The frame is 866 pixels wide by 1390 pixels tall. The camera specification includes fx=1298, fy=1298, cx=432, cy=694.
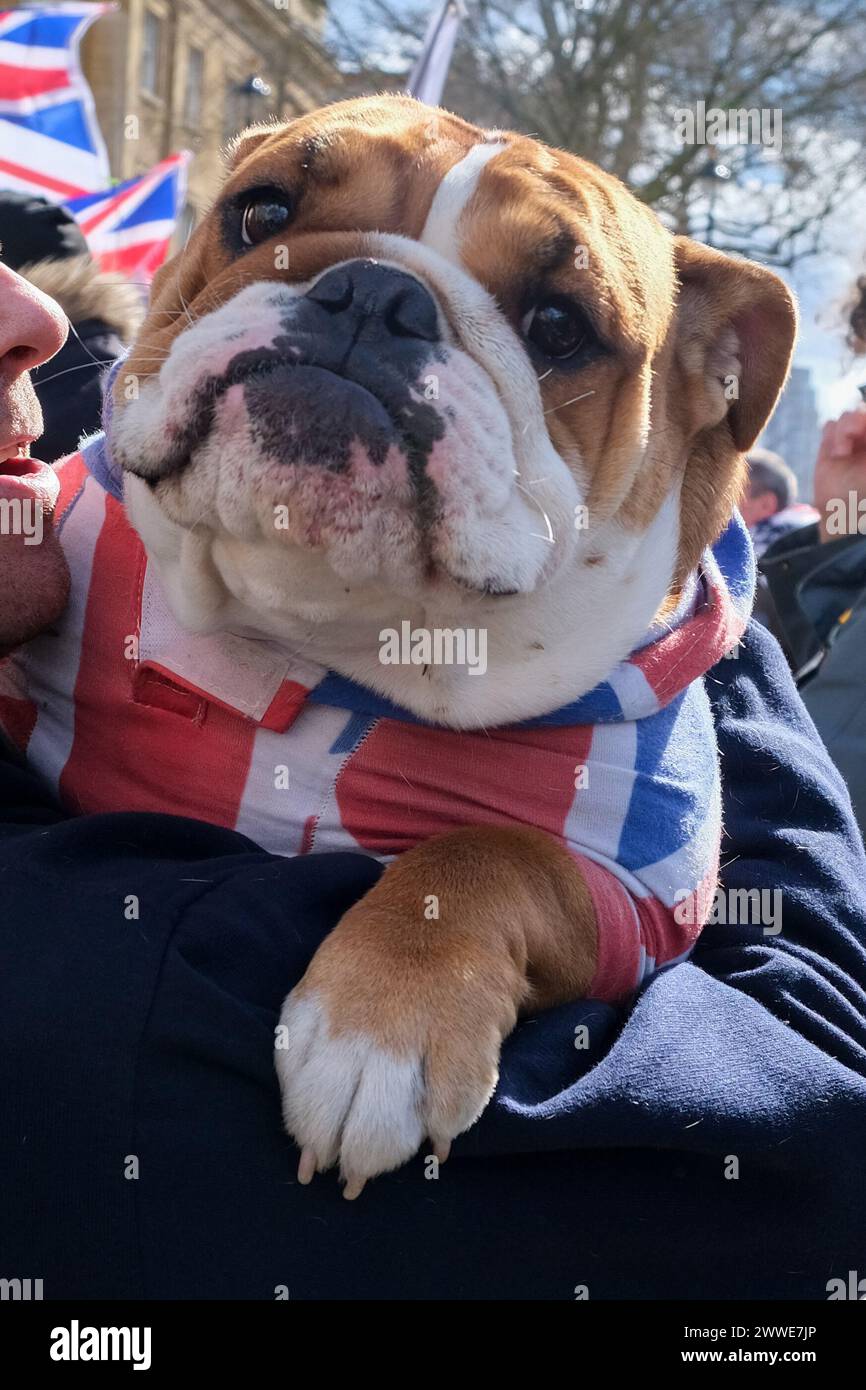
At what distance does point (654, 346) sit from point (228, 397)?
88 cm

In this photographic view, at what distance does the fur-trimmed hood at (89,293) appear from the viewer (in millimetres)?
3104

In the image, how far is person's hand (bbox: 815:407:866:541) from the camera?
4.12 metres

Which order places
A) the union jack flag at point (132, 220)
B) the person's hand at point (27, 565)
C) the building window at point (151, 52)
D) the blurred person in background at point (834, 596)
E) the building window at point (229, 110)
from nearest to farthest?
the person's hand at point (27, 565)
the blurred person in background at point (834, 596)
the union jack flag at point (132, 220)
the building window at point (229, 110)
the building window at point (151, 52)

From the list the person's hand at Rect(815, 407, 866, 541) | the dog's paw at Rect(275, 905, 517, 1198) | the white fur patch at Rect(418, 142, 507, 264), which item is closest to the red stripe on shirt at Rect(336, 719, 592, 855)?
the dog's paw at Rect(275, 905, 517, 1198)

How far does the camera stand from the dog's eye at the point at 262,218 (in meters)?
2.15

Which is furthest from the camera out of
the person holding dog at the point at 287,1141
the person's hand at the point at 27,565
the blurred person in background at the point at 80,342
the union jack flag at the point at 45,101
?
the union jack flag at the point at 45,101

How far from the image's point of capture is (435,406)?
182cm

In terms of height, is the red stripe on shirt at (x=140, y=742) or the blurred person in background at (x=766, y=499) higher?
the blurred person in background at (x=766, y=499)

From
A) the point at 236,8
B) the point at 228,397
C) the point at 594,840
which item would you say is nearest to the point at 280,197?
the point at 228,397

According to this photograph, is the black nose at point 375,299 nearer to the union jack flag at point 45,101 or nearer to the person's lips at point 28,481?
the person's lips at point 28,481

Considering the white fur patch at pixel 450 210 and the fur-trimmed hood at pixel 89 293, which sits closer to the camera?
the white fur patch at pixel 450 210

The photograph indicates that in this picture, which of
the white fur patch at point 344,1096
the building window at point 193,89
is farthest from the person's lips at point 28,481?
the building window at point 193,89

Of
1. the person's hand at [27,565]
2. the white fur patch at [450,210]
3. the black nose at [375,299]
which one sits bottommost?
the person's hand at [27,565]
